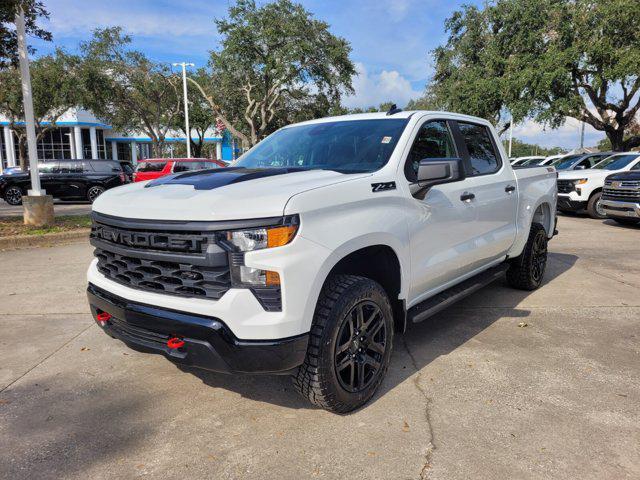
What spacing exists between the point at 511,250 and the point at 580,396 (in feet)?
6.85

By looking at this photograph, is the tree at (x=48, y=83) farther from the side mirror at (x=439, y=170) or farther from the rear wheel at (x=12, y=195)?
the side mirror at (x=439, y=170)

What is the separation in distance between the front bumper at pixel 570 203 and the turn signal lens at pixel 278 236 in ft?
42.8

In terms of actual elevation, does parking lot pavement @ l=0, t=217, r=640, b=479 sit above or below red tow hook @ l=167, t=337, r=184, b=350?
below

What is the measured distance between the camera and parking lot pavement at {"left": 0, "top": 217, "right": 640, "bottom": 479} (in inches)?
99.3

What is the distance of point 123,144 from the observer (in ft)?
170

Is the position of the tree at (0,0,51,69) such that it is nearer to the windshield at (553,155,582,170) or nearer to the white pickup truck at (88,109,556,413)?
the white pickup truck at (88,109,556,413)

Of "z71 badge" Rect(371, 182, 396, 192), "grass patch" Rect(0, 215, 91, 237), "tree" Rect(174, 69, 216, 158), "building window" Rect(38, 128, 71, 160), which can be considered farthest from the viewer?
Answer: "building window" Rect(38, 128, 71, 160)

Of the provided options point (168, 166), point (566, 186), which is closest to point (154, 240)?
point (566, 186)

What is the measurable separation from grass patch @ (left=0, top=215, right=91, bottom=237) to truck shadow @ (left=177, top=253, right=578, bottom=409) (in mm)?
7516

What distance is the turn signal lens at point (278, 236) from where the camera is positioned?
7.95 ft

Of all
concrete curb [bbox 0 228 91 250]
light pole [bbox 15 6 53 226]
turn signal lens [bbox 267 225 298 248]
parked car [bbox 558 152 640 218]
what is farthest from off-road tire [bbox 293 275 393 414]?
parked car [bbox 558 152 640 218]

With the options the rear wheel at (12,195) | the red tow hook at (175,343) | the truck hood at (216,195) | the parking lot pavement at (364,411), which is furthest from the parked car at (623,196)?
the rear wheel at (12,195)

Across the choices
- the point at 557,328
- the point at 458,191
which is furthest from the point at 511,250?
the point at 458,191

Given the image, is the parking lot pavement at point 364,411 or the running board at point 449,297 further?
the running board at point 449,297
